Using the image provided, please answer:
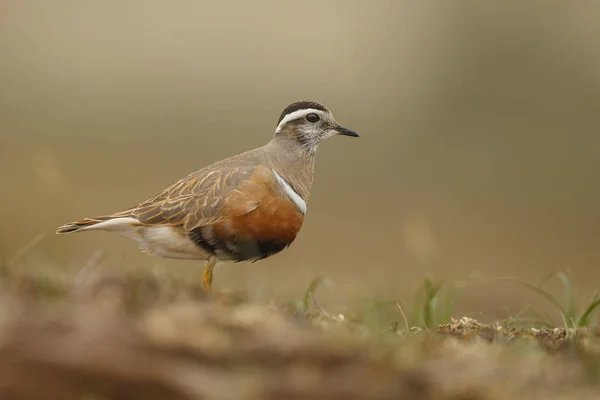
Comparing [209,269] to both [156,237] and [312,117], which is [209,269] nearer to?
[156,237]

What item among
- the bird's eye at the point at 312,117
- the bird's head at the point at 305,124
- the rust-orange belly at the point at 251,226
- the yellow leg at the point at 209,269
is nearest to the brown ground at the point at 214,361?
the rust-orange belly at the point at 251,226

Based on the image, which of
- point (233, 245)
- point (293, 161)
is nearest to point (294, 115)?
point (293, 161)

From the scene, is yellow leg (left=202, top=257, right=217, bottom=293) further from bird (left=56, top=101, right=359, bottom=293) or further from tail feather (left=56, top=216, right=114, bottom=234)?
tail feather (left=56, top=216, right=114, bottom=234)

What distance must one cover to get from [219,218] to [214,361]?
335cm

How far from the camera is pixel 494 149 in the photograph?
1001 inches

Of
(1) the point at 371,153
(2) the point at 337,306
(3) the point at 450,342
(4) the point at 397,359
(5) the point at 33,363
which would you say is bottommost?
(1) the point at 371,153

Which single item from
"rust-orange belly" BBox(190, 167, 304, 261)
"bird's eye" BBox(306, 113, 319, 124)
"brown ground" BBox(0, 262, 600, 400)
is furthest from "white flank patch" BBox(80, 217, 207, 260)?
"brown ground" BBox(0, 262, 600, 400)

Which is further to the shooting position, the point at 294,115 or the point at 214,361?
the point at 294,115

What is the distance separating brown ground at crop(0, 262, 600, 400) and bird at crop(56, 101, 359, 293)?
8.53 feet

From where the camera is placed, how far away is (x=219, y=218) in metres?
6.14

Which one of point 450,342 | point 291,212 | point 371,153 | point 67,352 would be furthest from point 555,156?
point 67,352

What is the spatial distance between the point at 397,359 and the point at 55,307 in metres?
1.13

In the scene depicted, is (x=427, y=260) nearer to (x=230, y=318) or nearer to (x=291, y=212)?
(x=291, y=212)

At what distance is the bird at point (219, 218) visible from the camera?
615cm
